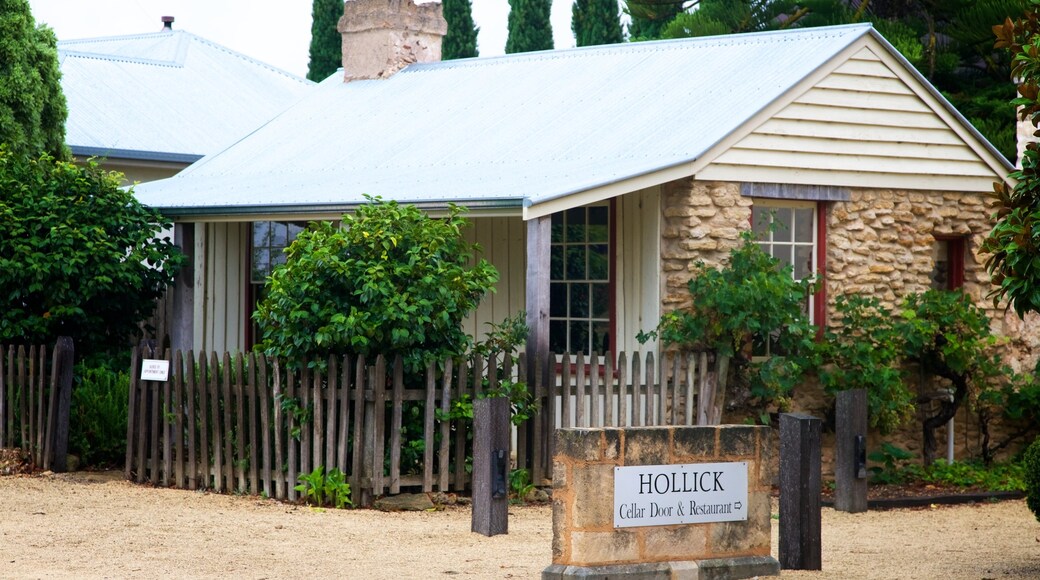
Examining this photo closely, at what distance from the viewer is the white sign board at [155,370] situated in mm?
12875

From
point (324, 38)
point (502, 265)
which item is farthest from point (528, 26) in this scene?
point (502, 265)

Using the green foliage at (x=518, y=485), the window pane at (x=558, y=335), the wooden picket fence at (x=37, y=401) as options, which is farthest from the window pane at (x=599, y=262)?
the wooden picket fence at (x=37, y=401)

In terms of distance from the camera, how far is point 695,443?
8250mm

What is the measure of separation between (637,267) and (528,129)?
226cm

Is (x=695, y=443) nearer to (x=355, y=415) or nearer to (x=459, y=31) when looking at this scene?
(x=355, y=415)

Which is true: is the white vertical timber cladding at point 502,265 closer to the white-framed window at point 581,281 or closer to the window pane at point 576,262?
the white-framed window at point 581,281

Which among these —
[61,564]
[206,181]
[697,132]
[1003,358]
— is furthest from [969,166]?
[61,564]

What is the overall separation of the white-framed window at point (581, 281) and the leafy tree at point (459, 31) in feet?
74.8

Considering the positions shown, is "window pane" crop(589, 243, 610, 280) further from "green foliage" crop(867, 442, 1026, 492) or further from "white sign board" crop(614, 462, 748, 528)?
"white sign board" crop(614, 462, 748, 528)

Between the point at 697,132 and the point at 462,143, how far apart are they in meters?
2.76

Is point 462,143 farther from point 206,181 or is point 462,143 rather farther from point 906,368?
point 906,368

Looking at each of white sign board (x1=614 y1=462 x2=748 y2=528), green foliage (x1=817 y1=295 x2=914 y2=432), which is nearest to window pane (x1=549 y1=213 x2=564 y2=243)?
green foliage (x1=817 y1=295 x2=914 y2=432)

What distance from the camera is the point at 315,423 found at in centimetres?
1170

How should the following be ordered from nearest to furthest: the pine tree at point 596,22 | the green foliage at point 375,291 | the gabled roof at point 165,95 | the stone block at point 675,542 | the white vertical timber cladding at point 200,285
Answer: the stone block at point 675,542 < the green foliage at point 375,291 < the white vertical timber cladding at point 200,285 < the gabled roof at point 165,95 < the pine tree at point 596,22
